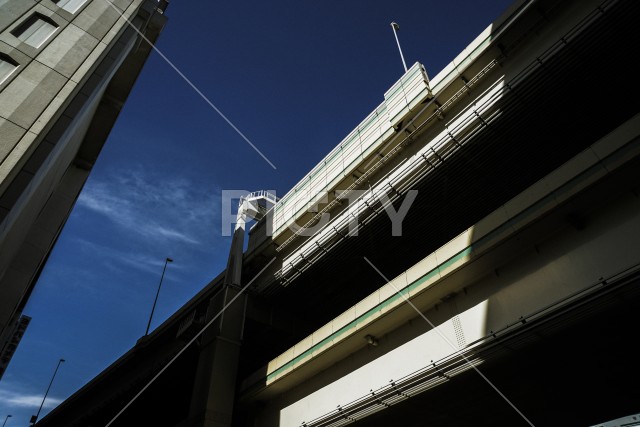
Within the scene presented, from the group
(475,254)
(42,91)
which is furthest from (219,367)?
(42,91)

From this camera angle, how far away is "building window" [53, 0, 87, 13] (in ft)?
53.9

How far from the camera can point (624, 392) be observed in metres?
14.6

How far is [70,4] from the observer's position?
55.6 feet

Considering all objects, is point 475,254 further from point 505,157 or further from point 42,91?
point 42,91

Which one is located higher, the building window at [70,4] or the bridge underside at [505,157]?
the building window at [70,4]

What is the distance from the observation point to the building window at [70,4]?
53.9 ft

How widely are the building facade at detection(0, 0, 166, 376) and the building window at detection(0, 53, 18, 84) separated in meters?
0.03

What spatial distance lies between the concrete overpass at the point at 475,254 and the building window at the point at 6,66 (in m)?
12.8

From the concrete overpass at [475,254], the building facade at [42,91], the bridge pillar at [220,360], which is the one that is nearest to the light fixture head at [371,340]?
the concrete overpass at [475,254]

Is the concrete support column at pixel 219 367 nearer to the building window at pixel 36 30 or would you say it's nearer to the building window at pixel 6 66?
the building window at pixel 6 66

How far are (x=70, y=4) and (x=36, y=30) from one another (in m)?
2.98

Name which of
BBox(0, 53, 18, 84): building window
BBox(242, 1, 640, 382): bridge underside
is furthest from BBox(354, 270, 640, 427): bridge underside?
BBox(0, 53, 18, 84): building window

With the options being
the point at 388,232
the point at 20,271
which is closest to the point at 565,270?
the point at 388,232

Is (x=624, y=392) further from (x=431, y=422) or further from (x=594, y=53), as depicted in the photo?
(x=594, y=53)
